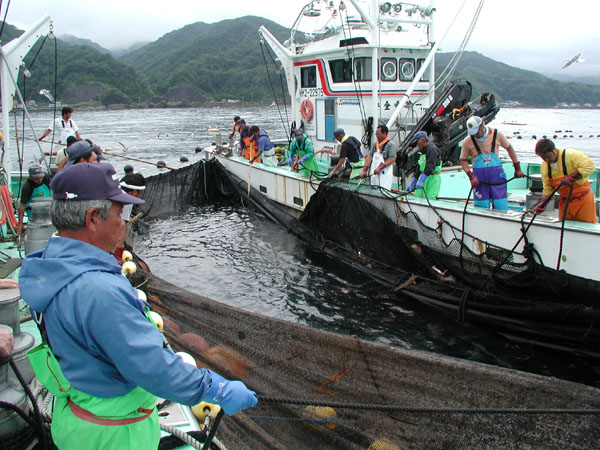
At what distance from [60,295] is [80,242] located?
205mm

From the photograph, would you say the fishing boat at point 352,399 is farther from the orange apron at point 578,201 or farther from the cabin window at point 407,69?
the cabin window at point 407,69

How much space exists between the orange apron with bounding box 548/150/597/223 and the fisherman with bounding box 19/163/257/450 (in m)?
5.54

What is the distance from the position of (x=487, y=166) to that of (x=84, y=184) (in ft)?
21.3

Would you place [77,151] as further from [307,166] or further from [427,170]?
[307,166]

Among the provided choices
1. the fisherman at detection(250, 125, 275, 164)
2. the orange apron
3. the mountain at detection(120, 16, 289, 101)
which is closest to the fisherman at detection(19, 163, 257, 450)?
the orange apron

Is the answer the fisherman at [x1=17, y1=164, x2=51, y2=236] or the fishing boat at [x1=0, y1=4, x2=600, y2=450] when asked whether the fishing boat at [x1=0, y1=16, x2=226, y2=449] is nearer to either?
the fishing boat at [x1=0, y1=4, x2=600, y2=450]

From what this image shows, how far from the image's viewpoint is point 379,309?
781 centimetres

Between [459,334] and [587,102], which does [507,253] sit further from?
[587,102]

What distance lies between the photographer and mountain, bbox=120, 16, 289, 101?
100 metres

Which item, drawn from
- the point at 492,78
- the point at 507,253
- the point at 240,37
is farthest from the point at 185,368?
the point at 240,37

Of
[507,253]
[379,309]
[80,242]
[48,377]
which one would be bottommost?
[379,309]

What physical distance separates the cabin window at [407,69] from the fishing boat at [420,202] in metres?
0.02

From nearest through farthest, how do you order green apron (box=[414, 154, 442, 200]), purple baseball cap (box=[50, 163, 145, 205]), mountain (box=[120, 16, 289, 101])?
purple baseball cap (box=[50, 163, 145, 205]) → green apron (box=[414, 154, 442, 200]) → mountain (box=[120, 16, 289, 101])

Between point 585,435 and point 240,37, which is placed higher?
point 240,37
